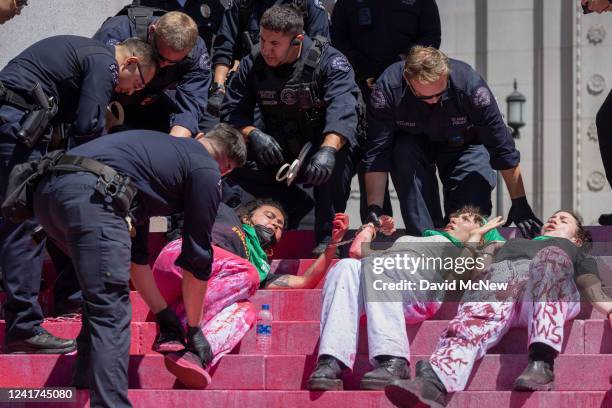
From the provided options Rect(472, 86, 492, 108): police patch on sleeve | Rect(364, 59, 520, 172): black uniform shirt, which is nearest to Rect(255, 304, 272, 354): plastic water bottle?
Rect(364, 59, 520, 172): black uniform shirt

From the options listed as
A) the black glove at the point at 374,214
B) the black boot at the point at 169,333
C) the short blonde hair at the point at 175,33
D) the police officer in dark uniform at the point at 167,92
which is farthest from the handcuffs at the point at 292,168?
the black boot at the point at 169,333

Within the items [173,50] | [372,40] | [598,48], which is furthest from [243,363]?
[598,48]

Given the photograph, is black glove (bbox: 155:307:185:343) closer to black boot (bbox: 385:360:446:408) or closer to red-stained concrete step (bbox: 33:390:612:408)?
red-stained concrete step (bbox: 33:390:612:408)

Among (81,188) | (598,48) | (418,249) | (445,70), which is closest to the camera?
(81,188)

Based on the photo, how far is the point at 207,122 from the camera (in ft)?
25.9

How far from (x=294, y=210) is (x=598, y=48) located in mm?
6074

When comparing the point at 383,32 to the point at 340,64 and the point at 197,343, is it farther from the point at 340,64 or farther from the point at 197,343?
the point at 197,343

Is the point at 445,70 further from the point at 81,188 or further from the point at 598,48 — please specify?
the point at 598,48

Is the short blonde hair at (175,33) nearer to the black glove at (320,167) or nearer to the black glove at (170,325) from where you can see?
the black glove at (320,167)

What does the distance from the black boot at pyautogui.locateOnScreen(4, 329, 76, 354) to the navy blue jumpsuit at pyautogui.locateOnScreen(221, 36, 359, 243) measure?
6.25ft

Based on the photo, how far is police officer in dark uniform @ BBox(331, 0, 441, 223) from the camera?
8.03m

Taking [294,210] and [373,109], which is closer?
[373,109]

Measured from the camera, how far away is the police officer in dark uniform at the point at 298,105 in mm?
7082

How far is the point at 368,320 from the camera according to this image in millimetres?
5508
